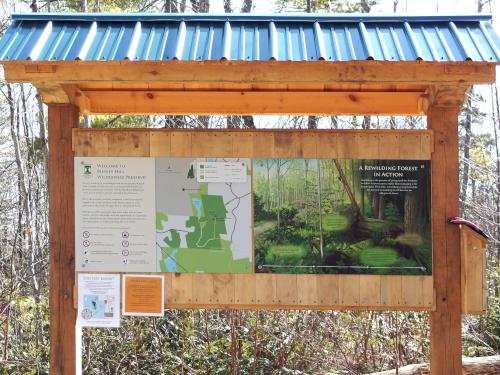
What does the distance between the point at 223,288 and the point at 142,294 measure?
1.80 ft

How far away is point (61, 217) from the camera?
3.40m

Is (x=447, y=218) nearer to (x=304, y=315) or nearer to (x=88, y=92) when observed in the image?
(x=88, y=92)

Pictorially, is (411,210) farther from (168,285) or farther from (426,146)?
(168,285)

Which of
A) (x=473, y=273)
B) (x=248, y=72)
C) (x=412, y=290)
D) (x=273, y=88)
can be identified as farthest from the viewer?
(x=273, y=88)

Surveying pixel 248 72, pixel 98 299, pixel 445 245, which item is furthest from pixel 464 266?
pixel 98 299

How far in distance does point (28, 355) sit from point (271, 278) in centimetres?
426

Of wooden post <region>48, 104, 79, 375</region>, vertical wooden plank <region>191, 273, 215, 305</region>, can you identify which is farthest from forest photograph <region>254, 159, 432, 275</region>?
wooden post <region>48, 104, 79, 375</region>

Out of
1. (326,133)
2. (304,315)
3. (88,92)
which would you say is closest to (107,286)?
(88,92)

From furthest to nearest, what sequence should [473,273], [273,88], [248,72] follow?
[273,88]
[473,273]
[248,72]

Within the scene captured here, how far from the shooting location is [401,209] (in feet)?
11.0

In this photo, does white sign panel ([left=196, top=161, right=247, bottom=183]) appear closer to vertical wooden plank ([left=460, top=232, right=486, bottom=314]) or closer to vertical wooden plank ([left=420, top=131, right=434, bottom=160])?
vertical wooden plank ([left=420, top=131, right=434, bottom=160])

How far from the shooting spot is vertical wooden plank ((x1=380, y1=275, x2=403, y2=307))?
3.32 metres

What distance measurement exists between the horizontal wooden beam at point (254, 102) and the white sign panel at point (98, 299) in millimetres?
1333

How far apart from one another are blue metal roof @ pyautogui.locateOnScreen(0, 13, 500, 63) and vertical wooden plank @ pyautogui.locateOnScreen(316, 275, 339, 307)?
1.44 m
